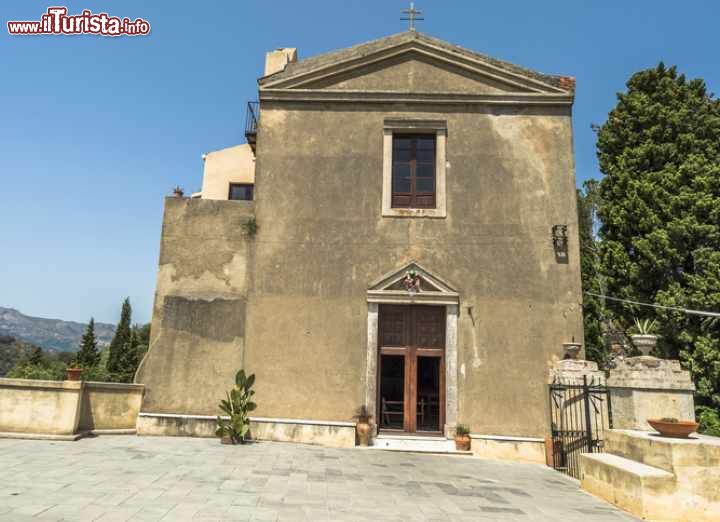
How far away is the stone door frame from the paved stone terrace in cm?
143

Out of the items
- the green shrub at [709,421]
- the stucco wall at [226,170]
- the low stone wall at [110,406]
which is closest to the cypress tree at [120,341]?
the stucco wall at [226,170]

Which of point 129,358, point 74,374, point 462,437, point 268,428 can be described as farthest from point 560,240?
point 129,358

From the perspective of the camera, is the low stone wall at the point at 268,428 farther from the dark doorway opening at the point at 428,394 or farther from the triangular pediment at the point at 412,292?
the triangular pediment at the point at 412,292

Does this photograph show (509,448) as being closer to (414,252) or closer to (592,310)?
(414,252)

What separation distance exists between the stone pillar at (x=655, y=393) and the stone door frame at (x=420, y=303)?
3.60 meters

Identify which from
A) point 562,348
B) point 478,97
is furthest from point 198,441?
point 478,97

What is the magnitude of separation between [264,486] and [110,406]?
5.88 m

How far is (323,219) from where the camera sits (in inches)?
467

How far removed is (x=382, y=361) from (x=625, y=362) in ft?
16.5

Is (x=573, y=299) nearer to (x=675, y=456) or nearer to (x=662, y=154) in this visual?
(x=675, y=456)

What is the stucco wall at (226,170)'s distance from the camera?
1664cm

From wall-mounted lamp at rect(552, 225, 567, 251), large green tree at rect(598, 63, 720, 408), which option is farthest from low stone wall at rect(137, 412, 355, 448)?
large green tree at rect(598, 63, 720, 408)

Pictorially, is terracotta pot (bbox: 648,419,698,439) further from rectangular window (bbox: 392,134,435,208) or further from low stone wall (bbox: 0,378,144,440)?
low stone wall (bbox: 0,378,144,440)

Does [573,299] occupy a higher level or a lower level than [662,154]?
lower
